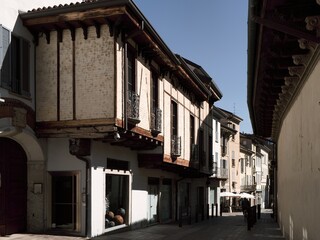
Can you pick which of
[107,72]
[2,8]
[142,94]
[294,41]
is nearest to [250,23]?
[294,41]

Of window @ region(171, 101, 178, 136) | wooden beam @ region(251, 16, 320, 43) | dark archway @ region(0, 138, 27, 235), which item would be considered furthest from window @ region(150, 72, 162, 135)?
wooden beam @ region(251, 16, 320, 43)

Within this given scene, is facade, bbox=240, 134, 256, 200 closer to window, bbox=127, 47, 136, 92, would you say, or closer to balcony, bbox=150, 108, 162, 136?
balcony, bbox=150, 108, 162, 136

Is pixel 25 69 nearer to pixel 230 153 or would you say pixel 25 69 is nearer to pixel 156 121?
pixel 156 121

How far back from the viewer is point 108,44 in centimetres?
1373

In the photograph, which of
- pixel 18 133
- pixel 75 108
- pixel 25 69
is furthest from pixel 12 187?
pixel 25 69

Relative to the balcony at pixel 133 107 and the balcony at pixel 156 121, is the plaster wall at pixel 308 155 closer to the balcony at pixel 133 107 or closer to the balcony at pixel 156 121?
the balcony at pixel 133 107

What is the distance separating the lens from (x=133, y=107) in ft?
→ 48.5

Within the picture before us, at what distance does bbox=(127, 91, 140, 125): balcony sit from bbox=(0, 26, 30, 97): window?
3.17 metres

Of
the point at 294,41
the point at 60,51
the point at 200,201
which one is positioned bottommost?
the point at 200,201

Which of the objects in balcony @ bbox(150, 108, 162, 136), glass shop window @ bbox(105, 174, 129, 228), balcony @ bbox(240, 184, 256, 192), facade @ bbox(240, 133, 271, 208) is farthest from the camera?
Result: facade @ bbox(240, 133, 271, 208)

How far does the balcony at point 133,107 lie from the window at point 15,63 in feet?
10.4

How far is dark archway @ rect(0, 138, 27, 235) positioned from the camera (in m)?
13.5

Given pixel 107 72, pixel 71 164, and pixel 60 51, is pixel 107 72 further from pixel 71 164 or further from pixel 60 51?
pixel 71 164

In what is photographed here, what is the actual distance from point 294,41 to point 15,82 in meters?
8.87
